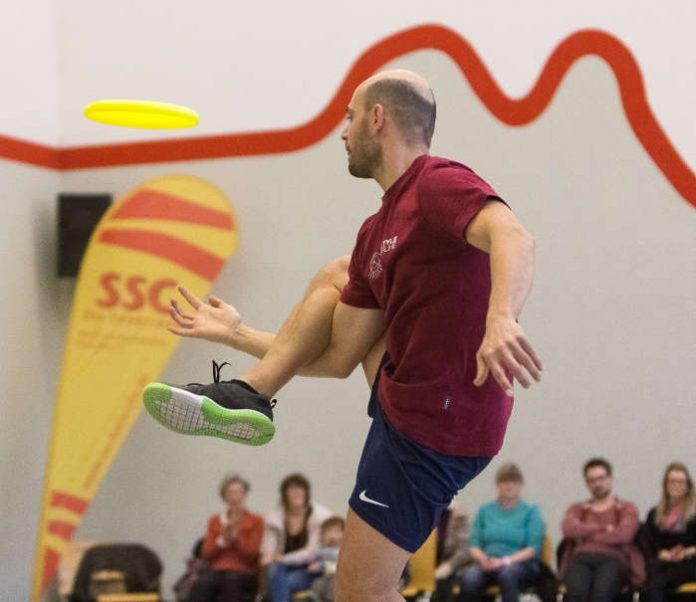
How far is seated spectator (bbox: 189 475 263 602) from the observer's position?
7.48 metres

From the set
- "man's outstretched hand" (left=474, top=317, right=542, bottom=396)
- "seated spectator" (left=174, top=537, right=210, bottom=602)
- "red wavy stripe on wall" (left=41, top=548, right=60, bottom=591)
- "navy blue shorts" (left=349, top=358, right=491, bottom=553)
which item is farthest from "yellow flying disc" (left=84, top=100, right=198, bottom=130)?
"man's outstretched hand" (left=474, top=317, right=542, bottom=396)

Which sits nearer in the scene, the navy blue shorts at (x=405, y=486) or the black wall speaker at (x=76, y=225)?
the navy blue shorts at (x=405, y=486)

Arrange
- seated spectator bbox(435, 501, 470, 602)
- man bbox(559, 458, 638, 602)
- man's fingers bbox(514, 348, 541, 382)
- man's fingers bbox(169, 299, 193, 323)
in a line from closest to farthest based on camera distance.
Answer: man's fingers bbox(514, 348, 541, 382), man's fingers bbox(169, 299, 193, 323), man bbox(559, 458, 638, 602), seated spectator bbox(435, 501, 470, 602)

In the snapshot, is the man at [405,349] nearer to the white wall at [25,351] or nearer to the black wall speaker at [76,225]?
the white wall at [25,351]

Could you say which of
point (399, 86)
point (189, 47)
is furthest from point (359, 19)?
point (399, 86)

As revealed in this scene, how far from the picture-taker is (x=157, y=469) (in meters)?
8.44

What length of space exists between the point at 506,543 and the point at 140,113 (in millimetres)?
3296

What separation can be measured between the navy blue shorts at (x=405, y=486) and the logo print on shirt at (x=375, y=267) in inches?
16.6

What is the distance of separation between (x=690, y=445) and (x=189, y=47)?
4.16 meters

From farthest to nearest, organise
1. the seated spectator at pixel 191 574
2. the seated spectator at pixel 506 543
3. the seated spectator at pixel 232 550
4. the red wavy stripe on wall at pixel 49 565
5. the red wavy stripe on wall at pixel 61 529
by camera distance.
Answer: the red wavy stripe on wall at pixel 61 529 → the red wavy stripe on wall at pixel 49 565 → the seated spectator at pixel 191 574 → the seated spectator at pixel 232 550 → the seated spectator at pixel 506 543

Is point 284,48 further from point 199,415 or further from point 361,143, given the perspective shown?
point 199,415

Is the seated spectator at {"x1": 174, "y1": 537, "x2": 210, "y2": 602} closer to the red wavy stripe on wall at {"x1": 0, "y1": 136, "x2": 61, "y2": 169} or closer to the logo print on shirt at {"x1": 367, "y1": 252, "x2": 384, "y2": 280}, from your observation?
the red wavy stripe on wall at {"x1": 0, "y1": 136, "x2": 61, "y2": 169}

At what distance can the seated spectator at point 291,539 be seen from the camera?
7.37 meters

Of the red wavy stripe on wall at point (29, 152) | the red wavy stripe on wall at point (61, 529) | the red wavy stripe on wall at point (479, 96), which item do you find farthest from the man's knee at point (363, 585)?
the red wavy stripe on wall at point (29, 152)
